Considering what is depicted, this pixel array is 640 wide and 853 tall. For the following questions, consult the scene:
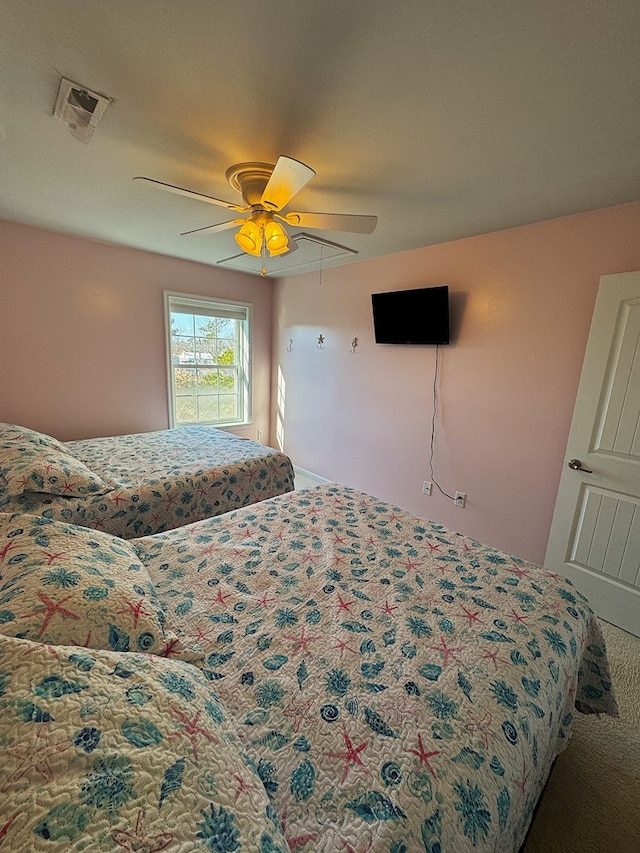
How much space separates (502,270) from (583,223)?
470mm

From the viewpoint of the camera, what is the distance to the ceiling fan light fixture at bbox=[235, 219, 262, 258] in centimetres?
164

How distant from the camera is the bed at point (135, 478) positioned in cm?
172

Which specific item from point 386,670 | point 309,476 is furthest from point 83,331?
point 386,670

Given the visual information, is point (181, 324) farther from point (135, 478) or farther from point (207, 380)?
point (135, 478)

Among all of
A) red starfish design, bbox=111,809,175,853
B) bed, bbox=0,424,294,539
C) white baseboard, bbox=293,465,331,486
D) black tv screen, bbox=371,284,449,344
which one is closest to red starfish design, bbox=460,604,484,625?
red starfish design, bbox=111,809,175,853

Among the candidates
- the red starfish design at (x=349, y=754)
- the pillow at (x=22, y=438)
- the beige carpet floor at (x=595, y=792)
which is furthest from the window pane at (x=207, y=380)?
the beige carpet floor at (x=595, y=792)

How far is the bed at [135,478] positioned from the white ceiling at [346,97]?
4.92 ft

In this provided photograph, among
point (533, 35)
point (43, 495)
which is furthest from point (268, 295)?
point (533, 35)

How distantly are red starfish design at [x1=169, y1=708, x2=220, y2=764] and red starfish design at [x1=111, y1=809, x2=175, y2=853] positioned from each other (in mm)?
135

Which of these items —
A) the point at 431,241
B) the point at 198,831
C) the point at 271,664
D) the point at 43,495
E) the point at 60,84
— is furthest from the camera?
the point at 431,241

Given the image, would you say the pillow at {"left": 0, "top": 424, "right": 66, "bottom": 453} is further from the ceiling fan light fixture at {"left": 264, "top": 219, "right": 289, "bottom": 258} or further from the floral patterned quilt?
the ceiling fan light fixture at {"left": 264, "top": 219, "right": 289, "bottom": 258}

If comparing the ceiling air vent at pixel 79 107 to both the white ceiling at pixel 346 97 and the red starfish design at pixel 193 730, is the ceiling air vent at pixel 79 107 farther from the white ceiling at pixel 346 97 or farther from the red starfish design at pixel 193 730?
the red starfish design at pixel 193 730

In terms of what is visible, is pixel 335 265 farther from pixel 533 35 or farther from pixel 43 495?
pixel 43 495

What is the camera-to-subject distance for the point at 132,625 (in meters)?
0.87
